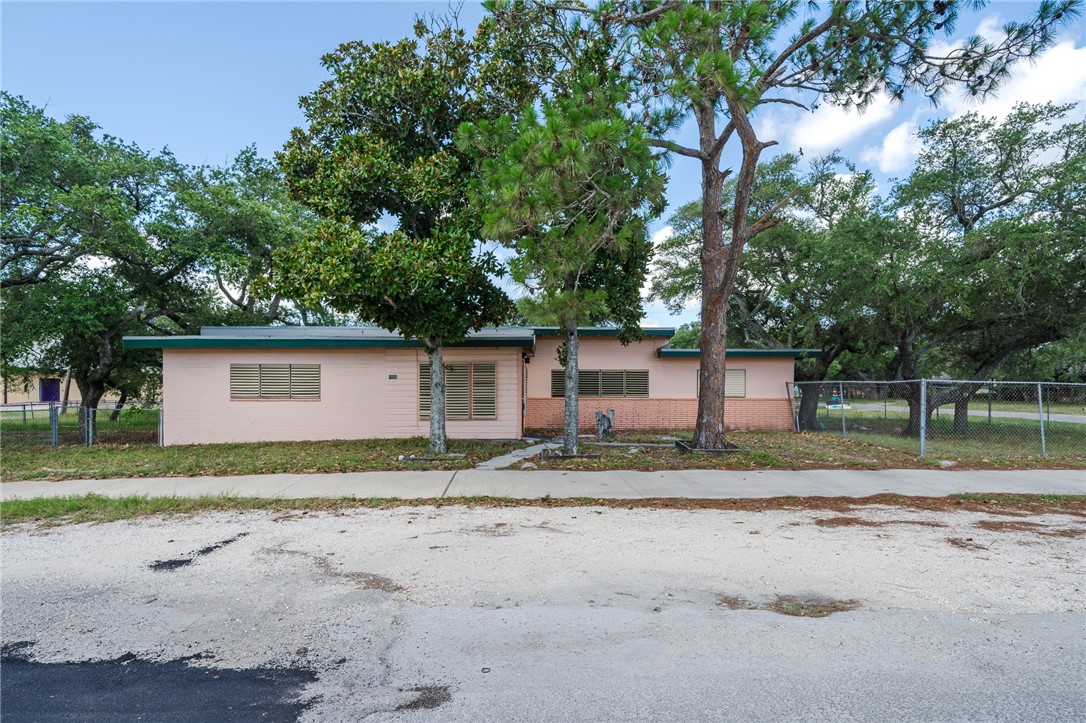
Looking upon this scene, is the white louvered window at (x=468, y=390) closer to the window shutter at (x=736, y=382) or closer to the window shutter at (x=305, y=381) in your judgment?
the window shutter at (x=305, y=381)

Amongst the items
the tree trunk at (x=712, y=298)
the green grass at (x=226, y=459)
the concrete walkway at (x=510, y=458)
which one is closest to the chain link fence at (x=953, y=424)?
the tree trunk at (x=712, y=298)

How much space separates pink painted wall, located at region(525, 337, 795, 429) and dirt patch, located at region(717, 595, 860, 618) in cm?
1303

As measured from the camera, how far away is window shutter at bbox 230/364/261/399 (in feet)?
45.6

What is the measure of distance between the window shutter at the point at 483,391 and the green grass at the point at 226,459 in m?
0.93

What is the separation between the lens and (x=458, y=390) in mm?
14234

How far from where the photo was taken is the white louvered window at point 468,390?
14.2 metres

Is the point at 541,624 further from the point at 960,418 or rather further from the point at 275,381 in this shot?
the point at 960,418

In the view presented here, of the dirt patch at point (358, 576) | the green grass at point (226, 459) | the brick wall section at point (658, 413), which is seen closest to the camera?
the dirt patch at point (358, 576)

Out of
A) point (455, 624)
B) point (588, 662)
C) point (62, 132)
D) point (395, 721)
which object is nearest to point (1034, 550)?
point (588, 662)

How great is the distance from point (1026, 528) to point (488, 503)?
6.05 m

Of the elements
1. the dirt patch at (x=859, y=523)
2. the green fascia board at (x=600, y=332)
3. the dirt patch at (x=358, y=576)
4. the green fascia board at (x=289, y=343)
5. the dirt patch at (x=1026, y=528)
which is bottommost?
the dirt patch at (x=1026, y=528)

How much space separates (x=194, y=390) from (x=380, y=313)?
22.6 ft

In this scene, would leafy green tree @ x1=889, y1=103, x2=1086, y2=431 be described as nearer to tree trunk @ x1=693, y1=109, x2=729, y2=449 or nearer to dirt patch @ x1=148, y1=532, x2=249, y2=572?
tree trunk @ x1=693, y1=109, x2=729, y2=449

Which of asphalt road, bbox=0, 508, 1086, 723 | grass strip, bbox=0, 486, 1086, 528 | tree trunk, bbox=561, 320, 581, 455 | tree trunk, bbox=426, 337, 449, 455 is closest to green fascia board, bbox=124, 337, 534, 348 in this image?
tree trunk, bbox=426, 337, 449, 455
